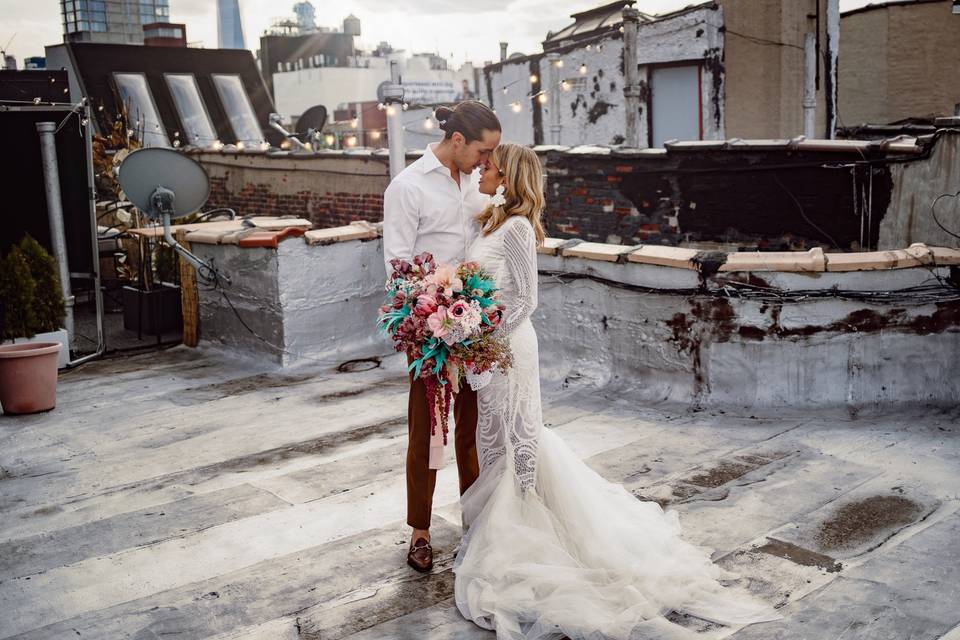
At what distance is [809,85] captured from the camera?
17.7 metres

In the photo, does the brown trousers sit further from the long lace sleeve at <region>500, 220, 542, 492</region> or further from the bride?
the long lace sleeve at <region>500, 220, 542, 492</region>

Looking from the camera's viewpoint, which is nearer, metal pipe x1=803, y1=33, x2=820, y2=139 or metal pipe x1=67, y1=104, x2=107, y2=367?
metal pipe x1=67, y1=104, x2=107, y2=367

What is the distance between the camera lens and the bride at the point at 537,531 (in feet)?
11.6

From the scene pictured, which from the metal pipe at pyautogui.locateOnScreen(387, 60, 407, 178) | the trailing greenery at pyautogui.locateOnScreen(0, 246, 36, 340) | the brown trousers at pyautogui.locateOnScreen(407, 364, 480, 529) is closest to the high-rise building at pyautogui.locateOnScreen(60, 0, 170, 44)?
the metal pipe at pyautogui.locateOnScreen(387, 60, 407, 178)

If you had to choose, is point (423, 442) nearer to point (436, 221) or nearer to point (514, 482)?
point (514, 482)

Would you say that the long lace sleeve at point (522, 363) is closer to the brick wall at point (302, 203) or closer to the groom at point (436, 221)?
the groom at point (436, 221)

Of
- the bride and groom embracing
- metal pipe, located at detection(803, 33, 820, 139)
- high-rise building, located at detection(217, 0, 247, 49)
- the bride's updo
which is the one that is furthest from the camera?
high-rise building, located at detection(217, 0, 247, 49)

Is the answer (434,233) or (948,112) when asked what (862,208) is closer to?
(434,233)

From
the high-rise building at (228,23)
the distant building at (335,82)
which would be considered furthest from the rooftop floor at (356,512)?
the high-rise building at (228,23)

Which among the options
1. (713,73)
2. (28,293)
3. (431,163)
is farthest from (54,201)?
(713,73)

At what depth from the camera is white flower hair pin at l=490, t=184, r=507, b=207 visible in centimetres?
392

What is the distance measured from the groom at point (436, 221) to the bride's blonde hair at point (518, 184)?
167 mm

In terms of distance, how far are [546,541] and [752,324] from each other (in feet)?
9.18

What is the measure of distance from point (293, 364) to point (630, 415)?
3314mm
